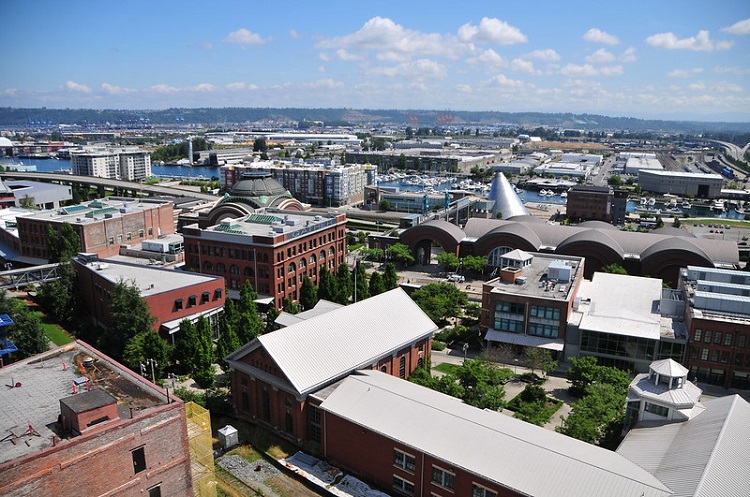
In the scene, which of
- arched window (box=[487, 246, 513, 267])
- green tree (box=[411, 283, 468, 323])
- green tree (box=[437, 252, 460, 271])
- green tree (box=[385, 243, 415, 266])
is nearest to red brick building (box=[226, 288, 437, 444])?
green tree (box=[411, 283, 468, 323])

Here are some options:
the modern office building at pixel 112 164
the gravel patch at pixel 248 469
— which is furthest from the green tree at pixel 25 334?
the modern office building at pixel 112 164

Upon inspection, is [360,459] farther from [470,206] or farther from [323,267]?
[470,206]

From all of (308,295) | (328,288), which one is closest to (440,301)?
(328,288)

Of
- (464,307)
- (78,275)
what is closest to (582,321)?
(464,307)

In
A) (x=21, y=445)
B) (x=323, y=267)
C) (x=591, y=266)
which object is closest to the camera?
(x=21, y=445)

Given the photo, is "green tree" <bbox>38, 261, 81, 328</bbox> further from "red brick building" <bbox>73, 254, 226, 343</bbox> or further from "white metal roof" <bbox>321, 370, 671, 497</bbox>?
"white metal roof" <bbox>321, 370, 671, 497</bbox>

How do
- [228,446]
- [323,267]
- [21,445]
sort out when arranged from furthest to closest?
[323,267] < [228,446] < [21,445]
